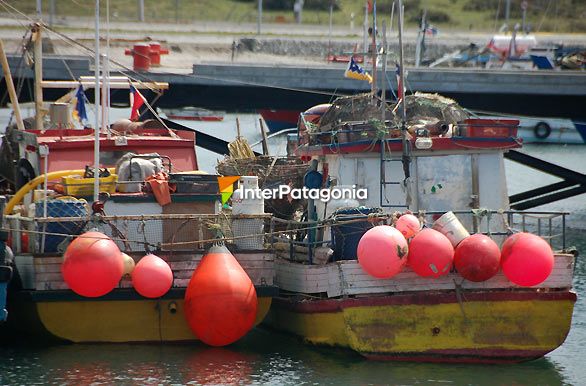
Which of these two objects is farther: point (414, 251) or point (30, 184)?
point (30, 184)

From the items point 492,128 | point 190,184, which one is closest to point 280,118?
point 190,184

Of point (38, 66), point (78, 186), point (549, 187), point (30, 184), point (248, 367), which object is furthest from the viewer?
point (549, 187)

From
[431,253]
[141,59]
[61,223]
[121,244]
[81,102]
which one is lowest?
[431,253]

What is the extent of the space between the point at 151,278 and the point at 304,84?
21.3 meters

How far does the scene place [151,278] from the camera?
2072cm

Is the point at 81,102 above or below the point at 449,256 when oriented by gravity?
above

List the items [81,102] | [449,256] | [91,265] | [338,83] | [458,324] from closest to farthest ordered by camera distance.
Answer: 1. [449,256]
2. [91,265]
3. [458,324]
4. [81,102]
5. [338,83]

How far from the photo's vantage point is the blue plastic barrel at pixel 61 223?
21188mm

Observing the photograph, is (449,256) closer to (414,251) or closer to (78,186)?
(414,251)

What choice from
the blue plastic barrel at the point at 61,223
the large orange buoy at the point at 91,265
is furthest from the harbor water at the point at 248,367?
the blue plastic barrel at the point at 61,223

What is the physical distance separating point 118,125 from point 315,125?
Answer: 5493 millimetres

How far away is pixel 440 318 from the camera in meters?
20.7

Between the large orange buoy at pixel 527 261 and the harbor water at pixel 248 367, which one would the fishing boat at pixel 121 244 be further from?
the large orange buoy at pixel 527 261

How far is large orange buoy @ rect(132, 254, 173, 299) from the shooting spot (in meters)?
20.7
